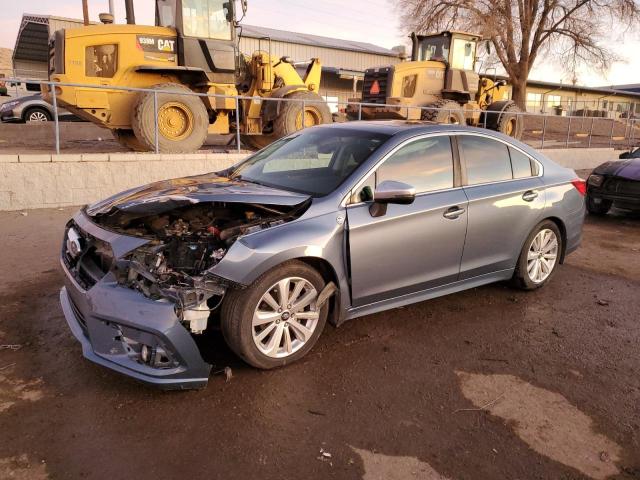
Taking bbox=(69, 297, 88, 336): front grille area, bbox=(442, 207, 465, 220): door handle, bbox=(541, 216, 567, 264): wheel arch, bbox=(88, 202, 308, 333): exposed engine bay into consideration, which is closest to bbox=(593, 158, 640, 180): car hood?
bbox=(541, 216, 567, 264): wheel arch

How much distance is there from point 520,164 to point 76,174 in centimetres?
684

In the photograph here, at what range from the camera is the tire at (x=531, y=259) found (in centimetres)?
471

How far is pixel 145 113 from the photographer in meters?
9.41

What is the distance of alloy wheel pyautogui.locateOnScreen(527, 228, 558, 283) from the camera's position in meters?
4.82

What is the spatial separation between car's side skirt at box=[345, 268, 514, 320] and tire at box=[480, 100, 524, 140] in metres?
12.2

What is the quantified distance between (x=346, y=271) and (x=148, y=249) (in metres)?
1.28

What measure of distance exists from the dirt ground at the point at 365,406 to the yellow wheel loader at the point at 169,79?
598cm

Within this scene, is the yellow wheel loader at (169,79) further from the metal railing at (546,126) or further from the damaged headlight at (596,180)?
the damaged headlight at (596,180)

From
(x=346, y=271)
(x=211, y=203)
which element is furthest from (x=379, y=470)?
(x=211, y=203)

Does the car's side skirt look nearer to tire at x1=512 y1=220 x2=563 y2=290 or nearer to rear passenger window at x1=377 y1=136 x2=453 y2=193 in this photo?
tire at x1=512 y1=220 x2=563 y2=290

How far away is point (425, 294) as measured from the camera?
400 centimetres

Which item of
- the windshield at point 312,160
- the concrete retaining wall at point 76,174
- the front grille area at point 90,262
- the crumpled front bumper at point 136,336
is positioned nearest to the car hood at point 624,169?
the windshield at point 312,160

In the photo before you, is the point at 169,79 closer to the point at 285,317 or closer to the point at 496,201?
the point at 496,201

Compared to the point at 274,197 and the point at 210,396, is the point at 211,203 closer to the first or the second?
the point at 274,197
